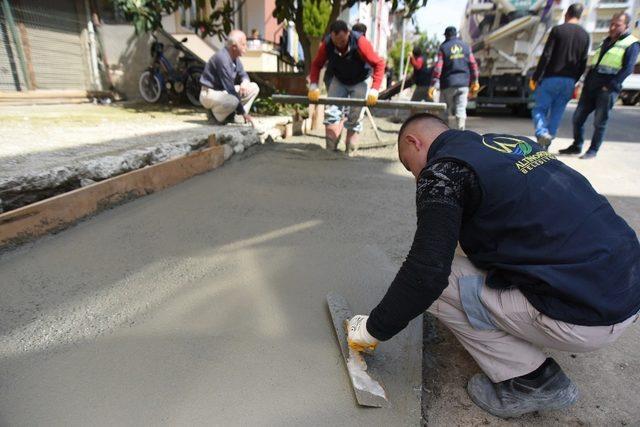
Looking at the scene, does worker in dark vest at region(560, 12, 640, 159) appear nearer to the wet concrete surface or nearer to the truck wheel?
the wet concrete surface

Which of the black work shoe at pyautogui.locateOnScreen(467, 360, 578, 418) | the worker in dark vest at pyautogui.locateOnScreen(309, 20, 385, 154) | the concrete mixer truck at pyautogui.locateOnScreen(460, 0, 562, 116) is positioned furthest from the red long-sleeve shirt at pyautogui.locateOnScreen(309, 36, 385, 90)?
the concrete mixer truck at pyautogui.locateOnScreen(460, 0, 562, 116)

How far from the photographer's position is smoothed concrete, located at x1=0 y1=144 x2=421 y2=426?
1124 mm

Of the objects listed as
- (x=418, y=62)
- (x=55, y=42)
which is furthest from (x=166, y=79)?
(x=418, y=62)

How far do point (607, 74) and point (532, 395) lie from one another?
4130mm

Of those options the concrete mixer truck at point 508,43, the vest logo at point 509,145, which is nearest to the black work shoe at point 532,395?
the vest logo at point 509,145

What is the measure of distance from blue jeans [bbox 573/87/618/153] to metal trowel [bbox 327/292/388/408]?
410 centimetres

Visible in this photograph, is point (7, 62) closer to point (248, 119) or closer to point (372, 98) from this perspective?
point (248, 119)

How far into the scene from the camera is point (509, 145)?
1173mm

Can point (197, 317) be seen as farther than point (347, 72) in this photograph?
No

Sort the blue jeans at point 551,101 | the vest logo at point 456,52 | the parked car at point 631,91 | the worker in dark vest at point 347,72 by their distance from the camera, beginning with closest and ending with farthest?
1. the worker in dark vest at point 347,72
2. the blue jeans at point 551,101
3. the vest logo at point 456,52
4. the parked car at point 631,91

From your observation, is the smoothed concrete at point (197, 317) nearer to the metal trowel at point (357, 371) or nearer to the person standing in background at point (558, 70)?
the metal trowel at point (357, 371)

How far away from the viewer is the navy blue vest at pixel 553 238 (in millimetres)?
1025

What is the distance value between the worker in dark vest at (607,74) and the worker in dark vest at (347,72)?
7.59ft

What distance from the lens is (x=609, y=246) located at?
3.43 feet
